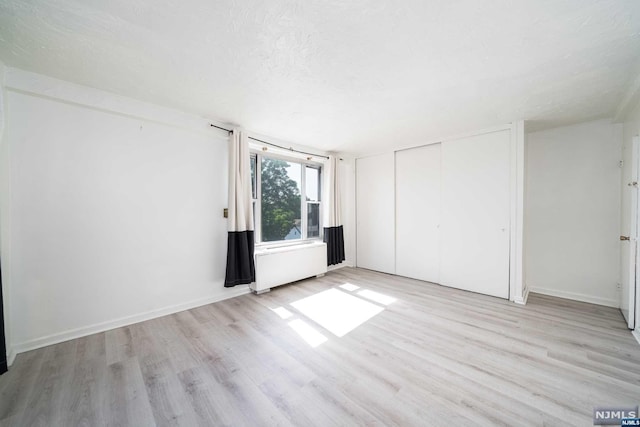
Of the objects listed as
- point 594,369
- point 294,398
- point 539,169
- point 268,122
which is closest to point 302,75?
point 268,122

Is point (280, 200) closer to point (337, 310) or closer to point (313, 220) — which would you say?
point (313, 220)

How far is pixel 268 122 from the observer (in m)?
3.21

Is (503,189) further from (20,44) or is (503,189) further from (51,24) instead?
(20,44)

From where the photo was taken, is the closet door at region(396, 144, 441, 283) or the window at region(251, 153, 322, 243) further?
the closet door at region(396, 144, 441, 283)

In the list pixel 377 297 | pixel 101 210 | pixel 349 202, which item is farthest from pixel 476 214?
pixel 101 210

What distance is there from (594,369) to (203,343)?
3.37 metres

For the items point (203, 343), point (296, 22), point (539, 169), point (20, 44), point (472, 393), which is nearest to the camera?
point (296, 22)

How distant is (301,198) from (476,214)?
3.03 meters

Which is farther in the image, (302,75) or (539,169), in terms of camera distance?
(539,169)

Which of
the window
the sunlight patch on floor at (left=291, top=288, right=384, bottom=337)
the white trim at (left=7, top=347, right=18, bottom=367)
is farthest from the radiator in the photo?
the white trim at (left=7, top=347, right=18, bottom=367)

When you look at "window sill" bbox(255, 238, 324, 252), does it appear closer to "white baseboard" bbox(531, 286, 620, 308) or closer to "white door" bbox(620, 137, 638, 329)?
"white baseboard" bbox(531, 286, 620, 308)

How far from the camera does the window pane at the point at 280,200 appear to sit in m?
4.06

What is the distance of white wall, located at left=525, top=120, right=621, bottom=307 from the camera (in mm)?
3117

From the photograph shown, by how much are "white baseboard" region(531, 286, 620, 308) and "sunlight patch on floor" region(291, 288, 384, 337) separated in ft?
8.92
